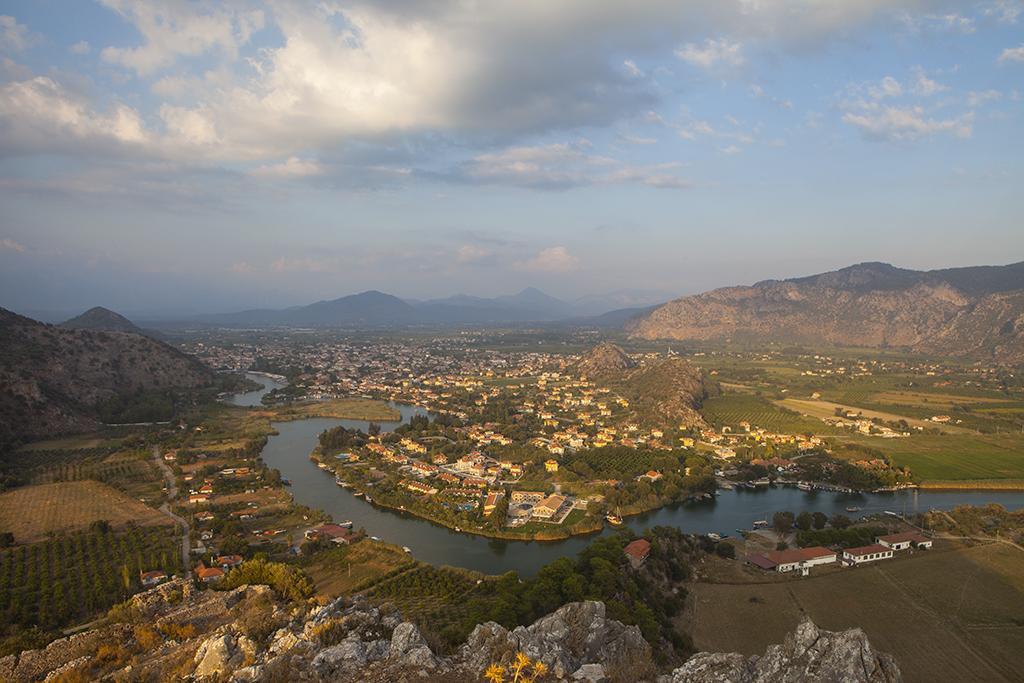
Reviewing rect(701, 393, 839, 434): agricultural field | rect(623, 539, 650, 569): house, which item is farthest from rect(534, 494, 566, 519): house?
rect(701, 393, 839, 434): agricultural field

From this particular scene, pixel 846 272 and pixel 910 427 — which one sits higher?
pixel 846 272

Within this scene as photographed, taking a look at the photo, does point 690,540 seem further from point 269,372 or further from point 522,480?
point 269,372

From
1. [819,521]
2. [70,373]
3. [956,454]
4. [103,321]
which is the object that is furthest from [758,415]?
[103,321]

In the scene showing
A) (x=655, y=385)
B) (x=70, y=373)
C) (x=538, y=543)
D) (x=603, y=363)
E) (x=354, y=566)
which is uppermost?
(x=70, y=373)

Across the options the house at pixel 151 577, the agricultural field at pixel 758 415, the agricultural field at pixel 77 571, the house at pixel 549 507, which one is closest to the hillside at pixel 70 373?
the agricultural field at pixel 77 571

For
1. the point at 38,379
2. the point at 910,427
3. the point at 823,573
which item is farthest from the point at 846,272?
the point at 38,379

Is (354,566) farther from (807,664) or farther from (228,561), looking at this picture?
(807,664)
